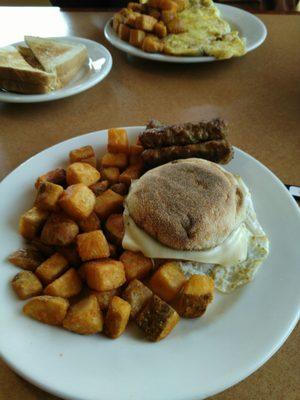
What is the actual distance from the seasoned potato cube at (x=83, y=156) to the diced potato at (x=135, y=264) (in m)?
0.38

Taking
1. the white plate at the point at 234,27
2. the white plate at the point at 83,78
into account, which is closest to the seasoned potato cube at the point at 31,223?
the white plate at the point at 83,78

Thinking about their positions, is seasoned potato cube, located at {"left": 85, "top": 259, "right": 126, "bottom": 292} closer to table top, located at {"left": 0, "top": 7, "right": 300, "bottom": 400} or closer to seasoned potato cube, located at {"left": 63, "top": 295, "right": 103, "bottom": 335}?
seasoned potato cube, located at {"left": 63, "top": 295, "right": 103, "bottom": 335}

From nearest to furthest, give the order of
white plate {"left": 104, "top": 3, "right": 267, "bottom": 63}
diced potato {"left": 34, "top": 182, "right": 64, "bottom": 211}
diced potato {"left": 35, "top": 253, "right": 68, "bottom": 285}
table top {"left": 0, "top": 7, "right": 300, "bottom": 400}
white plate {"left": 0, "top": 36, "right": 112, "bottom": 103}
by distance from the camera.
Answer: diced potato {"left": 35, "top": 253, "right": 68, "bottom": 285}, diced potato {"left": 34, "top": 182, "right": 64, "bottom": 211}, table top {"left": 0, "top": 7, "right": 300, "bottom": 400}, white plate {"left": 0, "top": 36, "right": 112, "bottom": 103}, white plate {"left": 104, "top": 3, "right": 267, "bottom": 63}

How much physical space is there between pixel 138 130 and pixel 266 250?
2.08 feet

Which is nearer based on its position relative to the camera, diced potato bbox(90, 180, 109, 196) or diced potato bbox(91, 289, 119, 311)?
diced potato bbox(91, 289, 119, 311)

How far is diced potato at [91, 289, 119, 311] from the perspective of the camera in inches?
35.7

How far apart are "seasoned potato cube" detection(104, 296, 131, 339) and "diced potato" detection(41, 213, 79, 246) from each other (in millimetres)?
227

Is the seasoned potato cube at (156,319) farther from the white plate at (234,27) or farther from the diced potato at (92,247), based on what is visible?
the white plate at (234,27)

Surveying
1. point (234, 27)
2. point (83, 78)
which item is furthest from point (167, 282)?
point (234, 27)

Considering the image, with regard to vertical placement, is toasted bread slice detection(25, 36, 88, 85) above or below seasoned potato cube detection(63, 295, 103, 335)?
above

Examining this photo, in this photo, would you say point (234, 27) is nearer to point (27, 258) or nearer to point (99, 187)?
point (99, 187)

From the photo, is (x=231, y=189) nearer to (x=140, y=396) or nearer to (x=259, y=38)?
(x=140, y=396)

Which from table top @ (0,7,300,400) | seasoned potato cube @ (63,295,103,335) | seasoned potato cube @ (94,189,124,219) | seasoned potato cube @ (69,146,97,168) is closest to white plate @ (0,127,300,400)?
seasoned potato cube @ (63,295,103,335)

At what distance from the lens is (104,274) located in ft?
2.97
